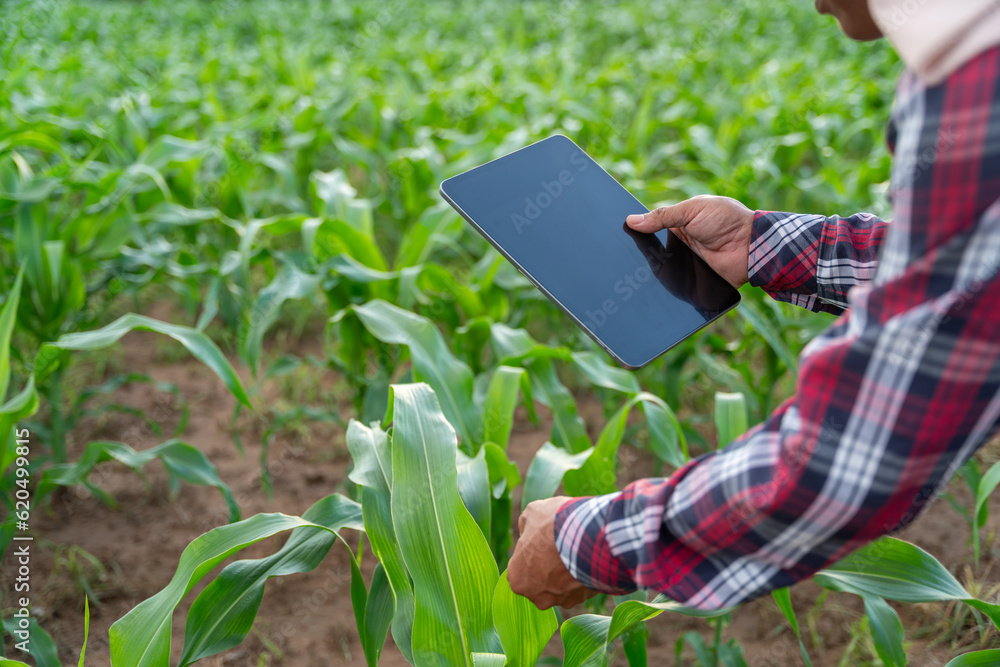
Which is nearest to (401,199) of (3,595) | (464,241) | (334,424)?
(464,241)

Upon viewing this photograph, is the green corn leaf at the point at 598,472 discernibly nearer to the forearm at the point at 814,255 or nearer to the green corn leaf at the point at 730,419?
the green corn leaf at the point at 730,419

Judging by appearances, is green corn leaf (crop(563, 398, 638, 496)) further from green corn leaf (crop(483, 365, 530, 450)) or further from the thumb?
the thumb

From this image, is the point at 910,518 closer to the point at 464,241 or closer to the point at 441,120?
the point at 464,241

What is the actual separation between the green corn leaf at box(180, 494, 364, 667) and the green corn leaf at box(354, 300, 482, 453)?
0.38m

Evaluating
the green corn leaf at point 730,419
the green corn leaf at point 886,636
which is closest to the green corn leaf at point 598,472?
the green corn leaf at point 730,419

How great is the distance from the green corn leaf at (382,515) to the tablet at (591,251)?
430 millimetres

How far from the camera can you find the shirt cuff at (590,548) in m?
0.80

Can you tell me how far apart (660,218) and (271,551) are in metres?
1.33

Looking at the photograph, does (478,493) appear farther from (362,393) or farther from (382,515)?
(362,393)

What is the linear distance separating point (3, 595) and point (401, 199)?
1946mm

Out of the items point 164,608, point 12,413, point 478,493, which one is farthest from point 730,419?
point 12,413

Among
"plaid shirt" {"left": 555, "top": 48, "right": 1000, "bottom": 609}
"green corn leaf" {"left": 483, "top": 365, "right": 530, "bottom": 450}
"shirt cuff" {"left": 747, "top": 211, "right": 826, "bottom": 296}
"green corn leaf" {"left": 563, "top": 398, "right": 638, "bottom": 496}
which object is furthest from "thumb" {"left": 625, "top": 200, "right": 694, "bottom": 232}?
"plaid shirt" {"left": 555, "top": 48, "right": 1000, "bottom": 609}

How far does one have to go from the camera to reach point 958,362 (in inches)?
22.1

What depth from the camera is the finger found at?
1218 millimetres
